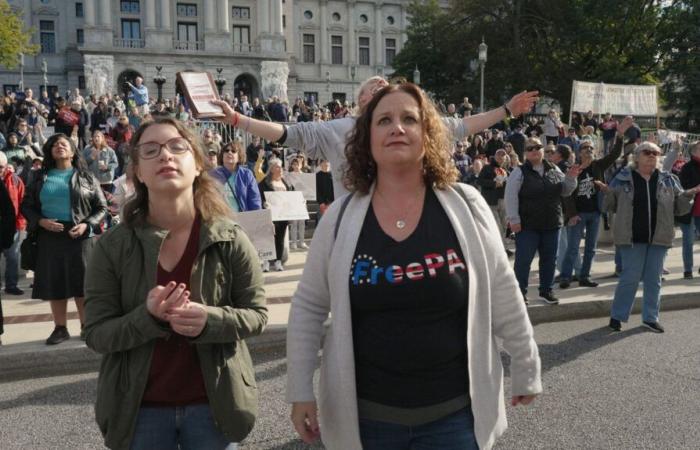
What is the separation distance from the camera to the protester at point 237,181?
26.6 feet

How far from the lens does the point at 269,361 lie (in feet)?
19.5

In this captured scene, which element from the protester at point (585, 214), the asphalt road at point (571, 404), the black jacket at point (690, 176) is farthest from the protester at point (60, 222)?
the black jacket at point (690, 176)

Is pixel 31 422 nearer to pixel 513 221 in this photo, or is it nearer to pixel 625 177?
pixel 513 221

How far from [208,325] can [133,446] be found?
0.51 metres

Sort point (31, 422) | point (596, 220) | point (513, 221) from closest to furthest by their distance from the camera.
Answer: point (31, 422)
point (513, 221)
point (596, 220)

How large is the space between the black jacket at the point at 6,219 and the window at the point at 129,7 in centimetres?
5903

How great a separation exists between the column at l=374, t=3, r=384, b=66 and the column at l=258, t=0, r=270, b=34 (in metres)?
15.4

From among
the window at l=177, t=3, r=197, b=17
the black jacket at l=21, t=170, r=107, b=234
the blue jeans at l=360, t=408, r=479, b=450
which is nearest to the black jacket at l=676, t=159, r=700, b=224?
the black jacket at l=21, t=170, r=107, b=234

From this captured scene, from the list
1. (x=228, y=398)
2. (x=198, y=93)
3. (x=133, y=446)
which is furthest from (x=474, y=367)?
(x=198, y=93)

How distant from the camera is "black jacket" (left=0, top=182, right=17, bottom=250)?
6.30 metres

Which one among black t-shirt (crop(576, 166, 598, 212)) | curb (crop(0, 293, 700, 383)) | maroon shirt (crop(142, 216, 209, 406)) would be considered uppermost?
black t-shirt (crop(576, 166, 598, 212))

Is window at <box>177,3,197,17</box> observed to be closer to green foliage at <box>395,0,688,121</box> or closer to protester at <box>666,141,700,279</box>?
green foliage at <box>395,0,688,121</box>

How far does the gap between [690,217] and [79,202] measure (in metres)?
8.47

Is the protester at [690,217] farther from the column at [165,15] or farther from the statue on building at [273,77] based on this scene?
the column at [165,15]
